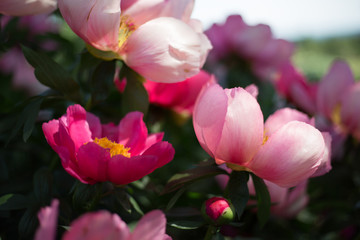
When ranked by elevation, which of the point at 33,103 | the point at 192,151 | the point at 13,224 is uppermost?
the point at 33,103

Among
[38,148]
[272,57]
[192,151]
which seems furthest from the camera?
[272,57]

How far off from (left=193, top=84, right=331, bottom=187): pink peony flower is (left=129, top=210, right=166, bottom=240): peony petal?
13 cm

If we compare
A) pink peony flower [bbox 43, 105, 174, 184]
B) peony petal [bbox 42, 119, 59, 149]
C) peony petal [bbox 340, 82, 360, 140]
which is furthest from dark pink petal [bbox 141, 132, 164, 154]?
peony petal [bbox 340, 82, 360, 140]

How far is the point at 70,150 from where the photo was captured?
0.39m

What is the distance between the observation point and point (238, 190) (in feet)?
1.44

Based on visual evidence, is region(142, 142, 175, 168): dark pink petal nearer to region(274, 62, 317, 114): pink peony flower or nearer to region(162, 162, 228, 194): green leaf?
region(162, 162, 228, 194): green leaf

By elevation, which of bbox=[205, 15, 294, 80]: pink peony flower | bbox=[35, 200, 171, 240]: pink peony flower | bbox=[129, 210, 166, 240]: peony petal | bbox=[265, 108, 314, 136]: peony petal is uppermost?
bbox=[35, 200, 171, 240]: pink peony flower

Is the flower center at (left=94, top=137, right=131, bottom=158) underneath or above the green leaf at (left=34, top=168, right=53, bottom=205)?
above

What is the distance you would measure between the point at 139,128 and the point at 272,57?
0.60 meters

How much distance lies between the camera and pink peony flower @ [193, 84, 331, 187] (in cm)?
41

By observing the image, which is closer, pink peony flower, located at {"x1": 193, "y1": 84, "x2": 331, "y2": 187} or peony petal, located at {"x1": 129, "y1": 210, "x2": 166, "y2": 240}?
peony petal, located at {"x1": 129, "y1": 210, "x2": 166, "y2": 240}

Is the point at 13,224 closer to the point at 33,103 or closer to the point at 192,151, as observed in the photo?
the point at 33,103

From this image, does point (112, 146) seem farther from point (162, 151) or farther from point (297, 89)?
point (297, 89)

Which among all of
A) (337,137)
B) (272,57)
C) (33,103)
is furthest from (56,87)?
(272,57)
